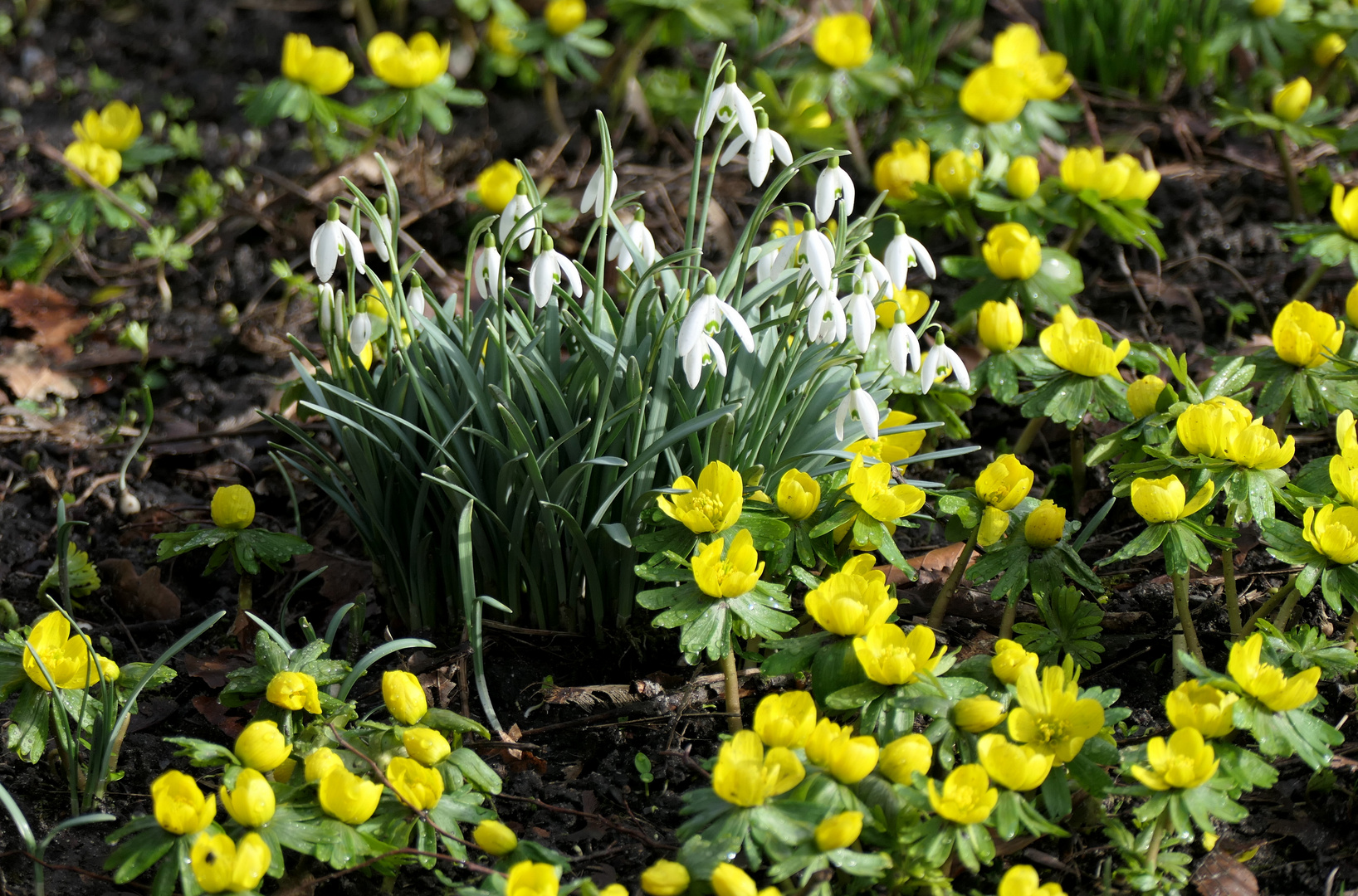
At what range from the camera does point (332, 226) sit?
72.9 inches

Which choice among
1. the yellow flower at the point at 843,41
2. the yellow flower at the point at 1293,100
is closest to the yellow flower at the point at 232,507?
the yellow flower at the point at 843,41

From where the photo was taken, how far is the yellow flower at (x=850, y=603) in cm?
A: 170

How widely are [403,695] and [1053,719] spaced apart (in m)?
0.91

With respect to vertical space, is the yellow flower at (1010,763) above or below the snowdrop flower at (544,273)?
below

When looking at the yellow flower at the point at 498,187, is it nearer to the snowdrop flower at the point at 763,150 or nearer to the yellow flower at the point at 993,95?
the snowdrop flower at the point at 763,150

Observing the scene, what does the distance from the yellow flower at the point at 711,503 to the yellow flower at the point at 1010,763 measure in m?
0.50

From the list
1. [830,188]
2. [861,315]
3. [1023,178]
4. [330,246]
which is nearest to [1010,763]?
[861,315]

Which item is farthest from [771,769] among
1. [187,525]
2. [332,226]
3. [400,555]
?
[187,525]

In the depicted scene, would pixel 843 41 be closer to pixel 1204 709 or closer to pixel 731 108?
pixel 731 108

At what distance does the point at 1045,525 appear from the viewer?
189cm

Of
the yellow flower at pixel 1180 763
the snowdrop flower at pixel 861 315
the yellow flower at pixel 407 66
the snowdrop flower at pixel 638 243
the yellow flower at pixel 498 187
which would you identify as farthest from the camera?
the yellow flower at pixel 407 66

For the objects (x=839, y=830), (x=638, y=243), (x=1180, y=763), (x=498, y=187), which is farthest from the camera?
(x=498, y=187)

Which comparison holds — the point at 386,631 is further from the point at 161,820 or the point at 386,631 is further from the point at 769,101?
the point at 769,101

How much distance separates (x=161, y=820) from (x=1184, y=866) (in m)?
1.39
